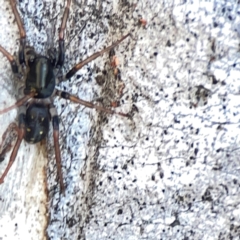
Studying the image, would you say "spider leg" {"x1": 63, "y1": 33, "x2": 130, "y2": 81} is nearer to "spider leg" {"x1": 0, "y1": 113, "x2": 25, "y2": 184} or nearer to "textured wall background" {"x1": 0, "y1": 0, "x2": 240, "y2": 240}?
"textured wall background" {"x1": 0, "y1": 0, "x2": 240, "y2": 240}

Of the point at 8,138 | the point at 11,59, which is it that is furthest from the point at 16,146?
the point at 11,59

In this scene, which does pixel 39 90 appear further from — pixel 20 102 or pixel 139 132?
pixel 139 132

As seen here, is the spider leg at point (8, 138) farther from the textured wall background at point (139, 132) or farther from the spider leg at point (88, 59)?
the spider leg at point (88, 59)

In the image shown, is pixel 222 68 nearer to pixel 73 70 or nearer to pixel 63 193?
pixel 73 70

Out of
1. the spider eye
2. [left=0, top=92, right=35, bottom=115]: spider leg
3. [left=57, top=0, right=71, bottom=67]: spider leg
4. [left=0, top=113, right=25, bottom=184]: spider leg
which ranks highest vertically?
[left=57, top=0, right=71, bottom=67]: spider leg

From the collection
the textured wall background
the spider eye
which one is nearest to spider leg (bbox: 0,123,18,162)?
the textured wall background

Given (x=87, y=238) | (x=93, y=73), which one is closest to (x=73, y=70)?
(x=93, y=73)

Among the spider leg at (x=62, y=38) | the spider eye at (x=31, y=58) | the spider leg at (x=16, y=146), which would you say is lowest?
the spider leg at (x=16, y=146)

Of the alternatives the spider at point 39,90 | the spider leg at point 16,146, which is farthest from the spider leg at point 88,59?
the spider leg at point 16,146
